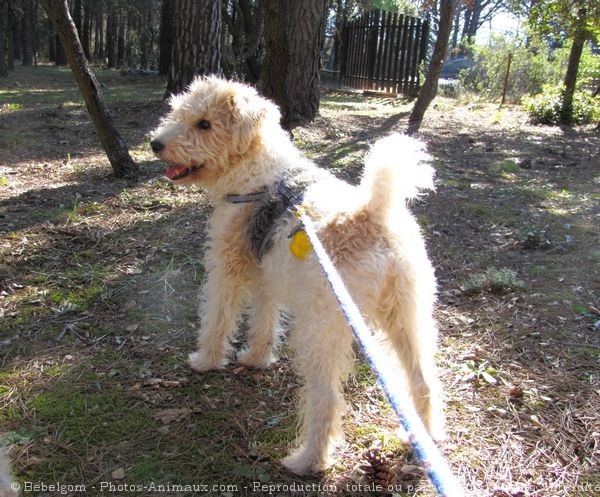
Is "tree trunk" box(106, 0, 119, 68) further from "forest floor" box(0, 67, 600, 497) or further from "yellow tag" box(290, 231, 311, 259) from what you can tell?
"yellow tag" box(290, 231, 311, 259)

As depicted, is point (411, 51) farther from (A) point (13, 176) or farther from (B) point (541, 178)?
(A) point (13, 176)

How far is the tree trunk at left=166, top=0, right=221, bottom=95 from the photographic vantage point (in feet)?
29.0

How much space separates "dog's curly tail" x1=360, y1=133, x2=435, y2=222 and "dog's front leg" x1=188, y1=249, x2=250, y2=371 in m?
1.04

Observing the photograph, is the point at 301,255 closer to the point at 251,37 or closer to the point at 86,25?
the point at 251,37

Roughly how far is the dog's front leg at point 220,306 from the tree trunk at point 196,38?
694cm

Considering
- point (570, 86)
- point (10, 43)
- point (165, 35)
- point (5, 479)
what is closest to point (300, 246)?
point (5, 479)

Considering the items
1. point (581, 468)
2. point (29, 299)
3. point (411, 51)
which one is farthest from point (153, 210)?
point (411, 51)

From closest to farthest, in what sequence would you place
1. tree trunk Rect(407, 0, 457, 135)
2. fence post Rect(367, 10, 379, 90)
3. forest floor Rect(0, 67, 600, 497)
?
forest floor Rect(0, 67, 600, 497) → tree trunk Rect(407, 0, 457, 135) → fence post Rect(367, 10, 379, 90)

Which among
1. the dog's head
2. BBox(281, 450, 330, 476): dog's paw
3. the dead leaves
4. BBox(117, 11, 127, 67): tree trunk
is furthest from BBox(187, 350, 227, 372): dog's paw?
BBox(117, 11, 127, 67): tree trunk

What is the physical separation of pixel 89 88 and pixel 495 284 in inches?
201

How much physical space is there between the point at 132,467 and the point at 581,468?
2437mm

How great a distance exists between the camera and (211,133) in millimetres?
3064

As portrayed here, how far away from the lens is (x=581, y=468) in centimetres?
268

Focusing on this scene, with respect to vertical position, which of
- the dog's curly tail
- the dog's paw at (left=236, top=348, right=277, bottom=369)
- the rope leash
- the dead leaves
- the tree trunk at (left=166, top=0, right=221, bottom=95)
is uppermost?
the tree trunk at (left=166, top=0, right=221, bottom=95)
